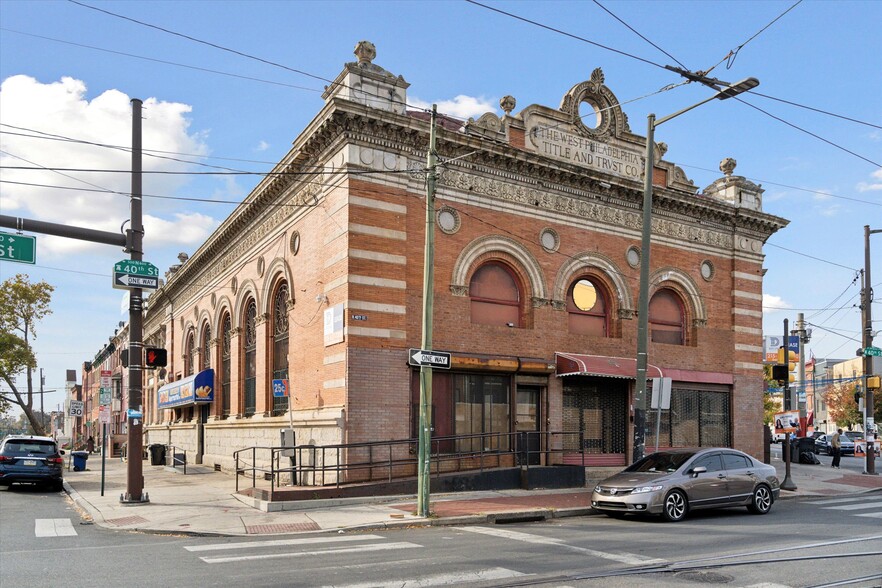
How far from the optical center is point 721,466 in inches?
643

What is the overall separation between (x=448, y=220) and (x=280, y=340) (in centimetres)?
723

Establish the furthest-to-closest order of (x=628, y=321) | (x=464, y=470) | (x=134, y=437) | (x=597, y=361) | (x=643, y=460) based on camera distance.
Answer: (x=628, y=321), (x=597, y=361), (x=464, y=470), (x=134, y=437), (x=643, y=460)

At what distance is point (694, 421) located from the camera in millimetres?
26531

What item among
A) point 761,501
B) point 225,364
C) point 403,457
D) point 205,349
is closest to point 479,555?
point 761,501

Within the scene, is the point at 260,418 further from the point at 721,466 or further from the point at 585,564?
the point at 585,564

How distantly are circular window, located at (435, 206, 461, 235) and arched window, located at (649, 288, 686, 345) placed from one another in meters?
8.28

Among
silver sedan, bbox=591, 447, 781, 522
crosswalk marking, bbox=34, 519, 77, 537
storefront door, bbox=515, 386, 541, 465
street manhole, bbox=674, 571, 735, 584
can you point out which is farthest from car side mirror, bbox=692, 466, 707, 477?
crosswalk marking, bbox=34, 519, 77, 537

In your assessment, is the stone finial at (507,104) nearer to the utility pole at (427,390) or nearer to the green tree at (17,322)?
the utility pole at (427,390)

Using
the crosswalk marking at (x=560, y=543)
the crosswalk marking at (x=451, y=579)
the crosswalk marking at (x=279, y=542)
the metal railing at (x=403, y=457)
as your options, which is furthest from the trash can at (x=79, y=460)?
the crosswalk marking at (x=451, y=579)

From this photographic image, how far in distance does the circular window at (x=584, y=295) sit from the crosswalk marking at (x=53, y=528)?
49.3 ft

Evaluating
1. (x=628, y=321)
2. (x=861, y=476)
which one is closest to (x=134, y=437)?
(x=628, y=321)

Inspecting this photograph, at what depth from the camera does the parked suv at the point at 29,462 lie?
2244cm

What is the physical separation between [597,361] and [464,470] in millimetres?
5488

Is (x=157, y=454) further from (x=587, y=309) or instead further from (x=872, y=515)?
(x=872, y=515)
